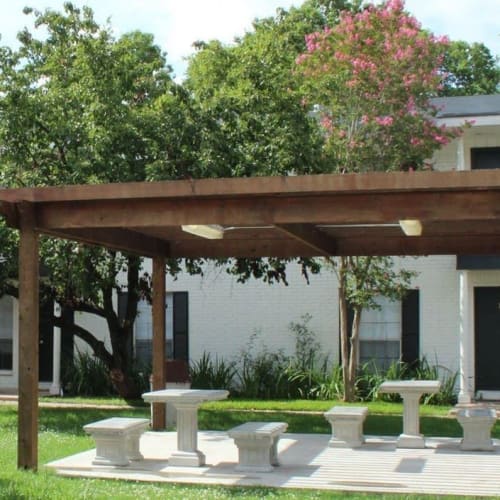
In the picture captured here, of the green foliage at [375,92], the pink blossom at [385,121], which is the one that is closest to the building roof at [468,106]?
the green foliage at [375,92]

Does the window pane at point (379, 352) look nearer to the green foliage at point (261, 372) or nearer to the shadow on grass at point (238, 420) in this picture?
the green foliage at point (261, 372)

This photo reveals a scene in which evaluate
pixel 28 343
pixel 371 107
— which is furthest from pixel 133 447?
pixel 371 107

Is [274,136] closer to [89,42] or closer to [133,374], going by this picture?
[89,42]

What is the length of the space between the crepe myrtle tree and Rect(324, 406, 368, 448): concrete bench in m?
5.27

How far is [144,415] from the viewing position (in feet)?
54.0

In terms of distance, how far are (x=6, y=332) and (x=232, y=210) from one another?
14.1 meters

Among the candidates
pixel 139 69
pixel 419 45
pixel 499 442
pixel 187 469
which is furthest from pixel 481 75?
pixel 187 469

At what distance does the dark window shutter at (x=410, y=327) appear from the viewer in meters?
20.4

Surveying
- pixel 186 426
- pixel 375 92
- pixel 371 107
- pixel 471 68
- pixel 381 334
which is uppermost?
pixel 471 68

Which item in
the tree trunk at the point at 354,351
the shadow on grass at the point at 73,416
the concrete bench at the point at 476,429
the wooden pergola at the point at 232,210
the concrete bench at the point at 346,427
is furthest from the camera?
the tree trunk at the point at 354,351

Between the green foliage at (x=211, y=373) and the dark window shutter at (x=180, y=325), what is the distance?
434 mm

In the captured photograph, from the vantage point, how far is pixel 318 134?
18.1m

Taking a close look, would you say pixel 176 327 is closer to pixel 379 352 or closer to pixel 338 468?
pixel 379 352

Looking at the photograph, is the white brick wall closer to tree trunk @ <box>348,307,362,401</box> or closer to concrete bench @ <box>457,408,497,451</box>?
tree trunk @ <box>348,307,362,401</box>
